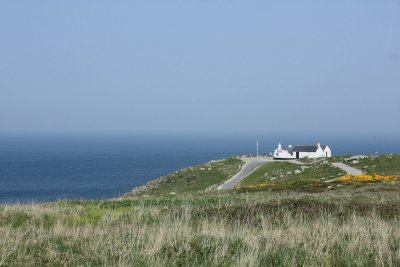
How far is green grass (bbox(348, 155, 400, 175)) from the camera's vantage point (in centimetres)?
5694

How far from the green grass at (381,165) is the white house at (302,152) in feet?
92.8

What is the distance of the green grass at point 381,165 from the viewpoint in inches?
2242

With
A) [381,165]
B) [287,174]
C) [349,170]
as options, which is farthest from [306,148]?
[349,170]

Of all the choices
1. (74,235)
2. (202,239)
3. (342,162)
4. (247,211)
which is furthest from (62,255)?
(342,162)

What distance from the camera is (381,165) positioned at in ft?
198

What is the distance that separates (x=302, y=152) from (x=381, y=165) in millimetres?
38163

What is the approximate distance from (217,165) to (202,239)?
235 ft

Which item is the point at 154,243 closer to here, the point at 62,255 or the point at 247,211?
the point at 62,255

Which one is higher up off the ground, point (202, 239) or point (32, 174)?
point (202, 239)

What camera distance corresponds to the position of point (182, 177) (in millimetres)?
76812

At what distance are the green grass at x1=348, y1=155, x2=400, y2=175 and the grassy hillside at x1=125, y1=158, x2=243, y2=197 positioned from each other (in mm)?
18413

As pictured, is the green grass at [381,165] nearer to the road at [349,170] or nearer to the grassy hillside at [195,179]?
the road at [349,170]

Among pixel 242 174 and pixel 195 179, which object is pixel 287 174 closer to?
pixel 242 174

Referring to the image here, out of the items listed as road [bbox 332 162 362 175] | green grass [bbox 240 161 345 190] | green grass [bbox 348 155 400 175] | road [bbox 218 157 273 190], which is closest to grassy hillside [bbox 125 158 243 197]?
road [bbox 218 157 273 190]
